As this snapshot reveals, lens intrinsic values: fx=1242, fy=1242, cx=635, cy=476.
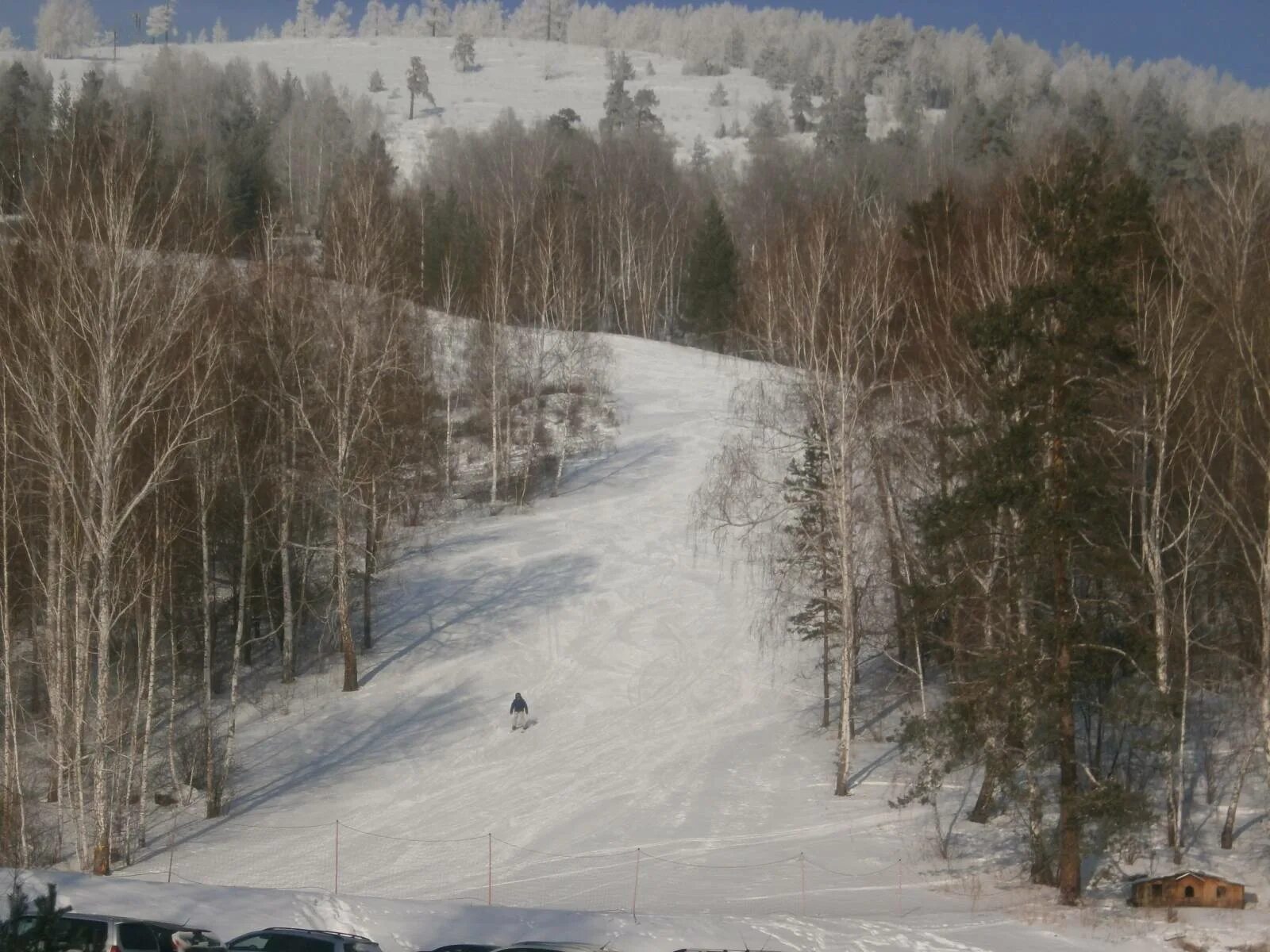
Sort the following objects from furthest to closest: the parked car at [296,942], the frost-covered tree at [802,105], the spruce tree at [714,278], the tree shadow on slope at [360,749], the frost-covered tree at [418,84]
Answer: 1. the frost-covered tree at [418,84]
2. the frost-covered tree at [802,105]
3. the spruce tree at [714,278]
4. the tree shadow on slope at [360,749]
5. the parked car at [296,942]

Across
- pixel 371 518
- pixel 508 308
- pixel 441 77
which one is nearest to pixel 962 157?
pixel 508 308

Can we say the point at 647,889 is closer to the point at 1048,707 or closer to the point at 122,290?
the point at 1048,707

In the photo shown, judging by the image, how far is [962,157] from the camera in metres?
88.6

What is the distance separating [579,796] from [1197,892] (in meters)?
13.1

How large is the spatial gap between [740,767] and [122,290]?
17.4m

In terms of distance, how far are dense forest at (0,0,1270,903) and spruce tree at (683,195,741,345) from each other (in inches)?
921

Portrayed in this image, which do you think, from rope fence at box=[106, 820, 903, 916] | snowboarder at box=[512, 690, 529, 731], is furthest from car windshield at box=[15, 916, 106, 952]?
snowboarder at box=[512, 690, 529, 731]

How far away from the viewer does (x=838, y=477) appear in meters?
28.5

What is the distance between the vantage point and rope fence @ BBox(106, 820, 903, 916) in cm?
2156

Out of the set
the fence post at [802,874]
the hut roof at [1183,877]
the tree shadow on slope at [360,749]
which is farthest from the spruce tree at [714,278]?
the hut roof at [1183,877]

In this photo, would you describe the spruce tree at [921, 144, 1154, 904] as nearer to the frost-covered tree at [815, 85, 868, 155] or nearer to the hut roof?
the hut roof

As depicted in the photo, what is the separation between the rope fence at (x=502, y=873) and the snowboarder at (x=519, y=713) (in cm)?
611

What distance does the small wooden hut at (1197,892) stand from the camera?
2033cm

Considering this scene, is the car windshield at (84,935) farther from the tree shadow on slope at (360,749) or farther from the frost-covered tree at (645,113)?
the frost-covered tree at (645,113)
